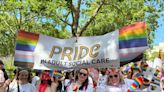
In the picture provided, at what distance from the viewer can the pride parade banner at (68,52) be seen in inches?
384

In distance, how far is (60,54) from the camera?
9.96m

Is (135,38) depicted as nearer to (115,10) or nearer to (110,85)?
(110,85)

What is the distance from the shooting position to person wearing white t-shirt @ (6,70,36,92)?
10102 mm

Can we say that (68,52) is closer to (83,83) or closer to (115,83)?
(83,83)

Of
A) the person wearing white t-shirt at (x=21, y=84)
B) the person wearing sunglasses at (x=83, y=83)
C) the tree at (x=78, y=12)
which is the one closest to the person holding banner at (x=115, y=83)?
the person wearing sunglasses at (x=83, y=83)

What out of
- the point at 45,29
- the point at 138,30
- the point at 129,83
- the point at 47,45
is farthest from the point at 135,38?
the point at 45,29

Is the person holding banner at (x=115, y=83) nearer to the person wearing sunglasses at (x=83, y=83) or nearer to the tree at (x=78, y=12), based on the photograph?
the person wearing sunglasses at (x=83, y=83)

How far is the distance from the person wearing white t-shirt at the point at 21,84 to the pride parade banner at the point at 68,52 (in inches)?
10.2

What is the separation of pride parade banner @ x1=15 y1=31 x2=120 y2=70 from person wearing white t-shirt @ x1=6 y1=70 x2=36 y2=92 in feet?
0.85

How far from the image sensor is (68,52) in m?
9.97

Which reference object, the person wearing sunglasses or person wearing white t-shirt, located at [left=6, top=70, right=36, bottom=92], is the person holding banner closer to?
the person wearing sunglasses

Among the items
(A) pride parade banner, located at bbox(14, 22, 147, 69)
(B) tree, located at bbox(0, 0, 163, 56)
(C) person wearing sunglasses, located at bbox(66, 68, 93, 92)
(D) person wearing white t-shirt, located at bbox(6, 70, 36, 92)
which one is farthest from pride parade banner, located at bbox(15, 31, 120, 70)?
(B) tree, located at bbox(0, 0, 163, 56)

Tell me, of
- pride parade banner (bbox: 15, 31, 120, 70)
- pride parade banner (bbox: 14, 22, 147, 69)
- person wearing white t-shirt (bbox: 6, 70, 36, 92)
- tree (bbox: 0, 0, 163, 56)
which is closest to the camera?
pride parade banner (bbox: 14, 22, 147, 69)

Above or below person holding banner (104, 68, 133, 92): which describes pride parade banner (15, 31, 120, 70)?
above
